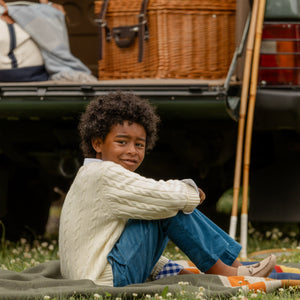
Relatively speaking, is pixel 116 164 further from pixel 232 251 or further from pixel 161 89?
pixel 161 89

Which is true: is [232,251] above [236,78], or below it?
below

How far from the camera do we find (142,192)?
2.78 m

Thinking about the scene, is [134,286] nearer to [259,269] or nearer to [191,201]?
[191,201]

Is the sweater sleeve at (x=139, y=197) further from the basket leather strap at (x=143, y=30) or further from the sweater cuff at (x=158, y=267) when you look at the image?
the basket leather strap at (x=143, y=30)

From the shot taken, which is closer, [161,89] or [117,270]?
[117,270]

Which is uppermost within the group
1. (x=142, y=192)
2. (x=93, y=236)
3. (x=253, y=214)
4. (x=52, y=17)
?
(x=52, y=17)

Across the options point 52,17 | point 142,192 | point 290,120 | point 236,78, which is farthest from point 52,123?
→ point 142,192

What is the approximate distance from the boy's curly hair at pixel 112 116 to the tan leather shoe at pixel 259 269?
0.68 metres

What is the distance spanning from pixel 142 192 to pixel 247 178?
57.0 inches

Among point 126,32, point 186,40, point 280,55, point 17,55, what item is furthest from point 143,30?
point 280,55

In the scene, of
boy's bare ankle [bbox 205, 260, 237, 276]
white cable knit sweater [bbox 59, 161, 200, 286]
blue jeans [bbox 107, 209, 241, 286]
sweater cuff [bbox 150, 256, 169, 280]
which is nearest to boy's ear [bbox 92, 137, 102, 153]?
white cable knit sweater [bbox 59, 161, 200, 286]

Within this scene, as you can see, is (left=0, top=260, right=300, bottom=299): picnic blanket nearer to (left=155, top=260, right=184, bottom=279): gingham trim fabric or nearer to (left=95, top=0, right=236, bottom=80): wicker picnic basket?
(left=155, top=260, right=184, bottom=279): gingham trim fabric

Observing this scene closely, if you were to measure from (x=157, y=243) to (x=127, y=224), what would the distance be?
0.47 ft

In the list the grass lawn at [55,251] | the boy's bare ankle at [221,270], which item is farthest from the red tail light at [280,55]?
the boy's bare ankle at [221,270]
